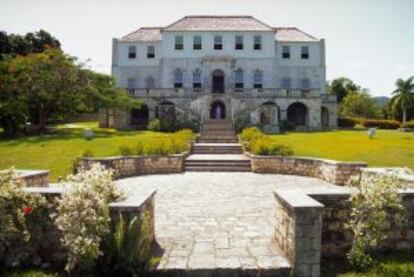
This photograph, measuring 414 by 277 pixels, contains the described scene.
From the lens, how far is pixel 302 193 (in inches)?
289

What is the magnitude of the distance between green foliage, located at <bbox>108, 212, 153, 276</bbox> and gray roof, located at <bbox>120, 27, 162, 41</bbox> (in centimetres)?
4370

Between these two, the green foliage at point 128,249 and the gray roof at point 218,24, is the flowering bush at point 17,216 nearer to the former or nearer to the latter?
the green foliage at point 128,249

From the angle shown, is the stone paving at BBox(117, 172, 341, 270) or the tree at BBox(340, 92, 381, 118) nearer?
the stone paving at BBox(117, 172, 341, 270)

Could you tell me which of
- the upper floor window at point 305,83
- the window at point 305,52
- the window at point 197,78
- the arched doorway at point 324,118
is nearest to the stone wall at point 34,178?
the window at point 197,78

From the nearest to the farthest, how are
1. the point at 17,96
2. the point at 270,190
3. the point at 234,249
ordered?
the point at 234,249 → the point at 270,190 → the point at 17,96

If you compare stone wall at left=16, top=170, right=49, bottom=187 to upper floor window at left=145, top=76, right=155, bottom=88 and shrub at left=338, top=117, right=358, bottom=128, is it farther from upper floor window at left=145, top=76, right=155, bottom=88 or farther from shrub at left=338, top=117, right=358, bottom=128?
shrub at left=338, top=117, right=358, bottom=128

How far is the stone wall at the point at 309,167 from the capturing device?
51.1ft

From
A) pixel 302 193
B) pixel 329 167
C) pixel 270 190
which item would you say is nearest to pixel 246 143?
pixel 329 167

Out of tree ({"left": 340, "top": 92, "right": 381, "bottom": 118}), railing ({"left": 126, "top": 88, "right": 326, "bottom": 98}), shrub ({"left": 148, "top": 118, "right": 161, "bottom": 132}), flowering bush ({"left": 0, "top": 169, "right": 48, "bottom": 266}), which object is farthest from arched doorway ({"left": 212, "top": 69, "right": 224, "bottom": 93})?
flowering bush ({"left": 0, "top": 169, "right": 48, "bottom": 266})

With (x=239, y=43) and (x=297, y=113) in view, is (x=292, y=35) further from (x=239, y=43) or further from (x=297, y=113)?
(x=297, y=113)

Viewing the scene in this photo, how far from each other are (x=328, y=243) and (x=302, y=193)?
88 cm

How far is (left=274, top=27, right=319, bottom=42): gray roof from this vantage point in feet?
160

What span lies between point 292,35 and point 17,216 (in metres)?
46.7

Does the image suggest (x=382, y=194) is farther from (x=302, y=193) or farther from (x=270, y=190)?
(x=270, y=190)
